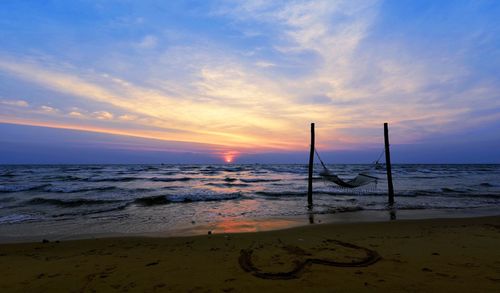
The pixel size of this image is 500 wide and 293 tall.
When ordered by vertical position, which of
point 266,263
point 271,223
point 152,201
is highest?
point 266,263

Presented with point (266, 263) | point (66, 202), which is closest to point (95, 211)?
point (66, 202)

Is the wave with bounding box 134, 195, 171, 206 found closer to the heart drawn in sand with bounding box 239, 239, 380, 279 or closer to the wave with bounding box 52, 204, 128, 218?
the wave with bounding box 52, 204, 128, 218

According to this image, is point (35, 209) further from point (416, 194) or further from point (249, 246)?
point (416, 194)

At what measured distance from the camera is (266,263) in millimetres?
4902

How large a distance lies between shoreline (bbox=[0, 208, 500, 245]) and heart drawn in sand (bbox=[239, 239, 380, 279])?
6.70 feet

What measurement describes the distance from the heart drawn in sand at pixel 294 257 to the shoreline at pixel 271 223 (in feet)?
6.70

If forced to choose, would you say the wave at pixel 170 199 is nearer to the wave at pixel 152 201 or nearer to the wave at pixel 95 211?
the wave at pixel 152 201

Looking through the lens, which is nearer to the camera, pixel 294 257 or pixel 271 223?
pixel 294 257

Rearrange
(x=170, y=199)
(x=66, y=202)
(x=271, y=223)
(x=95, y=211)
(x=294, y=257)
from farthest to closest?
(x=170, y=199) < (x=66, y=202) < (x=95, y=211) < (x=271, y=223) < (x=294, y=257)

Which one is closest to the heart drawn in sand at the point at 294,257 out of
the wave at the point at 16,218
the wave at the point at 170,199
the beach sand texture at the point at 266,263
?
the beach sand texture at the point at 266,263

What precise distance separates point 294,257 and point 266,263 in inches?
24.3

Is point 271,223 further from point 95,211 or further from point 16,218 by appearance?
point 16,218

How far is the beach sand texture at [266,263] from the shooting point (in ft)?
13.2

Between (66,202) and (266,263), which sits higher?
(266,263)
